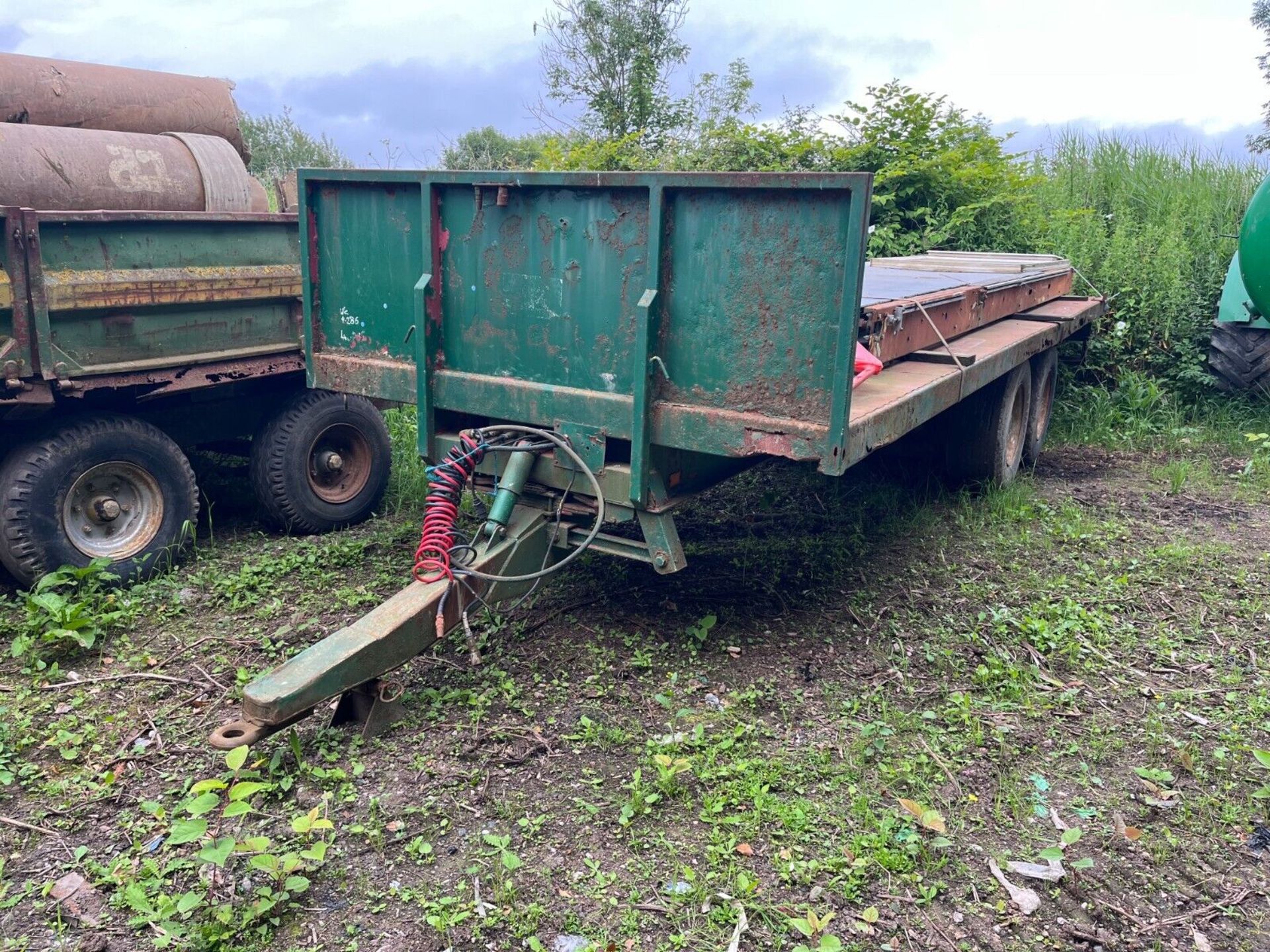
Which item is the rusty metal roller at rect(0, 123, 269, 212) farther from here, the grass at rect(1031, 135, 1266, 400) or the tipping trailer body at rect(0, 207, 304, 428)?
the grass at rect(1031, 135, 1266, 400)

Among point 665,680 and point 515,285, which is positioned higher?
point 515,285

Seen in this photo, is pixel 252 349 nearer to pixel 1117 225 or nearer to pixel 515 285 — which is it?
pixel 515 285

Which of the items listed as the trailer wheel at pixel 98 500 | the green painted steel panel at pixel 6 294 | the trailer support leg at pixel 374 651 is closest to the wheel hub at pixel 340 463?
the trailer wheel at pixel 98 500

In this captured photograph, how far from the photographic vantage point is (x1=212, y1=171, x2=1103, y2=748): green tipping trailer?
320cm

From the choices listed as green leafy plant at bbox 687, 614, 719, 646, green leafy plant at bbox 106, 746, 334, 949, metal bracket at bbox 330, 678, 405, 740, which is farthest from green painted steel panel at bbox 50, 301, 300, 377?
green leafy plant at bbox 687, 614, 719, 646

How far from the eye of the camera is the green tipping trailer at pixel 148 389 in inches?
163

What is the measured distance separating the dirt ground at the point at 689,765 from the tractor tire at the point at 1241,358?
11.3 feet

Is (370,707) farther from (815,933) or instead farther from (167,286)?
(167,286)

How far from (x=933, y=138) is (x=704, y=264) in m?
7.52

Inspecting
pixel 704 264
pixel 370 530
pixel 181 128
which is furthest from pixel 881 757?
pixel 181 128

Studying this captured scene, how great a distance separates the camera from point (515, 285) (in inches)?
148

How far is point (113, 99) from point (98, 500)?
2122 millimetres

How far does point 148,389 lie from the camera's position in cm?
461

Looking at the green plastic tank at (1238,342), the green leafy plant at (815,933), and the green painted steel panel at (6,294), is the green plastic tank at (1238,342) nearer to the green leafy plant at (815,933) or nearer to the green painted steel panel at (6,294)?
the green leafy plant at (815,933)
